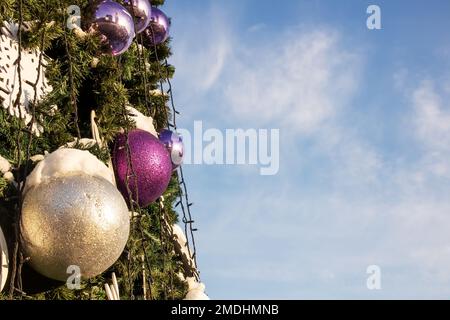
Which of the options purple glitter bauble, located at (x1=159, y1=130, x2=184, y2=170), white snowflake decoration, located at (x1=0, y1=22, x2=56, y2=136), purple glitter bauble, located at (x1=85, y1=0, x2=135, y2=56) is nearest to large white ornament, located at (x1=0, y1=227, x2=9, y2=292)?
white snowflake decoration, located at (x1=0, y1=22, x2=56, y2=136)

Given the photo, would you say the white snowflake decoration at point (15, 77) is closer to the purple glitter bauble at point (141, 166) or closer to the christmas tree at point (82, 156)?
the christmas tree at point (82, 156)

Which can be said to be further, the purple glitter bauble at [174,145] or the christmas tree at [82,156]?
the purple glitter bauble at [174,145]

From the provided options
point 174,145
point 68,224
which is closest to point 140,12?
point 174,145

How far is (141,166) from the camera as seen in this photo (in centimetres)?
412

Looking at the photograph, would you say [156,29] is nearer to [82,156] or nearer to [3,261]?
[82,156]

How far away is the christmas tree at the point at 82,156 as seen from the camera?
290 centimetres

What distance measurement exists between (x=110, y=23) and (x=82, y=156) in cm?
149

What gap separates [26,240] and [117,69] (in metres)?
1.68

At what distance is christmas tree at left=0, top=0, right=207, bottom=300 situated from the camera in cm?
290

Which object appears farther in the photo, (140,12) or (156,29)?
(156,29)

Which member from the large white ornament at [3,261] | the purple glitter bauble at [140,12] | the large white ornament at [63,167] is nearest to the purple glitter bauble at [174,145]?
the purple glitter bauble at [140,12]

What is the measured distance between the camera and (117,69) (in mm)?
4348
